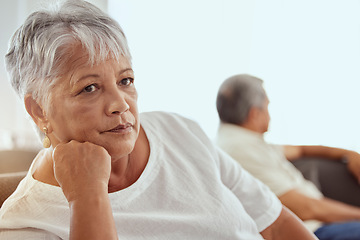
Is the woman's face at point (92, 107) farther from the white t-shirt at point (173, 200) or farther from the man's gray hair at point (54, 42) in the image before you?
the white t-shirt at point (173, 200)

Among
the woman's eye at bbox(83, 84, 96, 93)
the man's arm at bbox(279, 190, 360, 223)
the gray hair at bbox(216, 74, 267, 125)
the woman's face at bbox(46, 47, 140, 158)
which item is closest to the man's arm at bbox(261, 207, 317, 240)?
the woman's face at bbox(46, 47, 140, 158)

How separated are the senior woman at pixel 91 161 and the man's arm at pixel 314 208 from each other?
894 millimetres

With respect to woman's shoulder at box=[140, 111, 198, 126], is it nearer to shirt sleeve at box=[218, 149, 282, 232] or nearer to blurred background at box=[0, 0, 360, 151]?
shirt sleeve at box=[218, 149, 282, 232]

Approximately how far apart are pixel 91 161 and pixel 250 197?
483 millimetres

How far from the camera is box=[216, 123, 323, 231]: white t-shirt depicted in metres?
1.98

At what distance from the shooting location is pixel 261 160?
2.03 meters

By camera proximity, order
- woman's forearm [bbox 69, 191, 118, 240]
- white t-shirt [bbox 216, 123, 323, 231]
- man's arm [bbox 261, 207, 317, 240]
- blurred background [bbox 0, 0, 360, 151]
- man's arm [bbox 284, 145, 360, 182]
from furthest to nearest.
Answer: blurred background [bbox 0, 0, 360, 151]
man's arm [bbox 284, 145, 360, 182]
white t-shirt [bbox 216, 123, 323, 231]
man's arm [bbox 261, 207, 317, 240]
woman's forearm [bbox 69, 191, 118, 240]

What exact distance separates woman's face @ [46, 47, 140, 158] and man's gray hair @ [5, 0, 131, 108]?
2 centimetres

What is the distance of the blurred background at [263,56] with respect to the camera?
391cm

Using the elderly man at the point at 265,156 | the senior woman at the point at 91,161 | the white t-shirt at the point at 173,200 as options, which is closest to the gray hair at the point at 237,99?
the elderly man at the point at 265,156

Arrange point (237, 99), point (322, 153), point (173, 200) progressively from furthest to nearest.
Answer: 1. point (322, 153)
2. point (237, 99)
3. point (173, 200)

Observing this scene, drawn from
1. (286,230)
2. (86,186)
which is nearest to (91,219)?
(86,186)

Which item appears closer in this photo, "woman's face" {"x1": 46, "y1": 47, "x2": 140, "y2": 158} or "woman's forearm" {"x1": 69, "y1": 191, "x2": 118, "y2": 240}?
"woman's forearm" {"x1": 69, "y1": 191, "x2": 118, "y2": 240}

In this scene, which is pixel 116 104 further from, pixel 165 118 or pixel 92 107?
pixel 165 118
